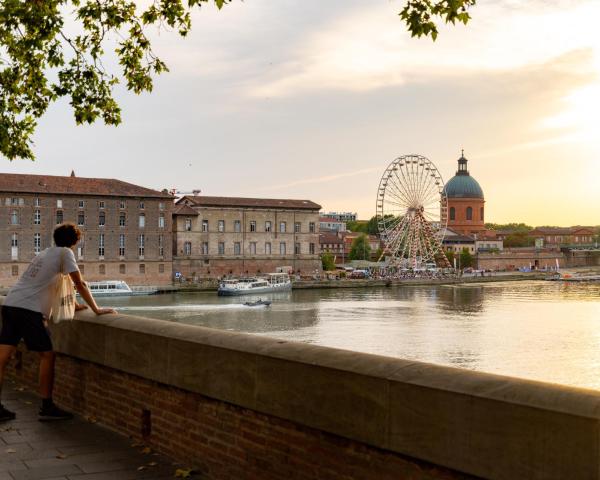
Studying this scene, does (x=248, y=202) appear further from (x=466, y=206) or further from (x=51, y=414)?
(x=51, y=414)

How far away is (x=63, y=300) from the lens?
6141 mm

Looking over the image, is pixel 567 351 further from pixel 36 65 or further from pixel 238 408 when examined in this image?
pixel 238 408

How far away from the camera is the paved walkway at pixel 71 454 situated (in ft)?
16.1

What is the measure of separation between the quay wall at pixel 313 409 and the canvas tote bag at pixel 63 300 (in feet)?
0.80

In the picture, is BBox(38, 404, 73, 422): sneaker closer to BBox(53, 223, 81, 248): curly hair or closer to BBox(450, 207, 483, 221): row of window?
BBox(53, 223, 81, 248): curly hair

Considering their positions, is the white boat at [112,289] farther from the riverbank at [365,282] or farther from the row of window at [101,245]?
the riverbank at [365,282]

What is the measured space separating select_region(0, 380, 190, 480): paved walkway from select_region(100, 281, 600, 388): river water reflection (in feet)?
86.9

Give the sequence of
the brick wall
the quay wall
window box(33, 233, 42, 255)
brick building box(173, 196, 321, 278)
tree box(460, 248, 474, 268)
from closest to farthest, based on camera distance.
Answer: the quay wall < the brick wall < window box(33, 233, 42, 255) < brick building box(173, 196, 321, 278) < tree box(460, 248, 474, 268)

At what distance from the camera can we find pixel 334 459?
4078 mm

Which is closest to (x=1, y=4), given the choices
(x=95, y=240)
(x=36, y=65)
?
(x=36, y=65)

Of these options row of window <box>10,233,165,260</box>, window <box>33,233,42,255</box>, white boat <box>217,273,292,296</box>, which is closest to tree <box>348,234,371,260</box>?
white boat <box>217,273,292,296</box>

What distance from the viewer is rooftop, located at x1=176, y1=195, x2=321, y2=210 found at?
319 ft

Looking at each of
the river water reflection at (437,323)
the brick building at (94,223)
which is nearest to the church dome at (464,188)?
the river water reflection at (437,323)

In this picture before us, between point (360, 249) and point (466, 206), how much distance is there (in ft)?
96.4
